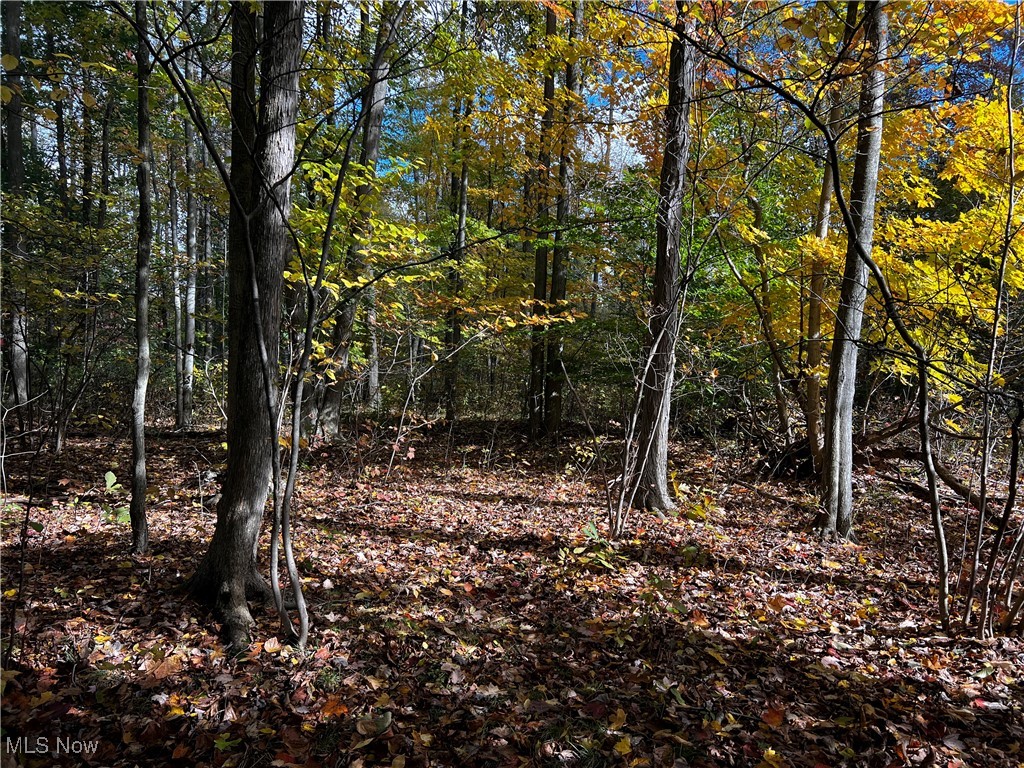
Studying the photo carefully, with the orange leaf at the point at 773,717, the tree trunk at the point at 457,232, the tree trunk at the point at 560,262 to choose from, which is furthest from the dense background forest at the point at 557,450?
the tree trunk at the point at 457,232

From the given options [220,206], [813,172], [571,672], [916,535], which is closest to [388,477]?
[220,206]

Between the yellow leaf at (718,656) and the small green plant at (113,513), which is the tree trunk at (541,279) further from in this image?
the yellow leaf at (718,656)

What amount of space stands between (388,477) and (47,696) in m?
5.39

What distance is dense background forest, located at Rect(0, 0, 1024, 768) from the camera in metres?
2.64

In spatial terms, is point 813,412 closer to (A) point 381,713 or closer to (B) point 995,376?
(B) point 995,376

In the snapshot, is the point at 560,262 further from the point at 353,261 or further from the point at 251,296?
the point at 251,296

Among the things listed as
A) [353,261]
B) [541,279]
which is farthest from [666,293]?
[541,279]

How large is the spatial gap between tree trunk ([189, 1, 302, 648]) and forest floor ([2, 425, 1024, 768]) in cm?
33

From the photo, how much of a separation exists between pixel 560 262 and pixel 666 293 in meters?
5.10

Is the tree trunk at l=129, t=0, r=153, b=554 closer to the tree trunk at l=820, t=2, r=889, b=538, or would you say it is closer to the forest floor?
the forest floor

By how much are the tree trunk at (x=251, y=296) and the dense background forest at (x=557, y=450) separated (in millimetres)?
25

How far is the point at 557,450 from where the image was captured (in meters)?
10.5


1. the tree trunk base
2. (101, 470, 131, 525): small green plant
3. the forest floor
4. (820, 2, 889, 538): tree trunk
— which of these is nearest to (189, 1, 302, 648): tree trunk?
the tree trunk base

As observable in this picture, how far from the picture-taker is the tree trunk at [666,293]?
574 centimetres
